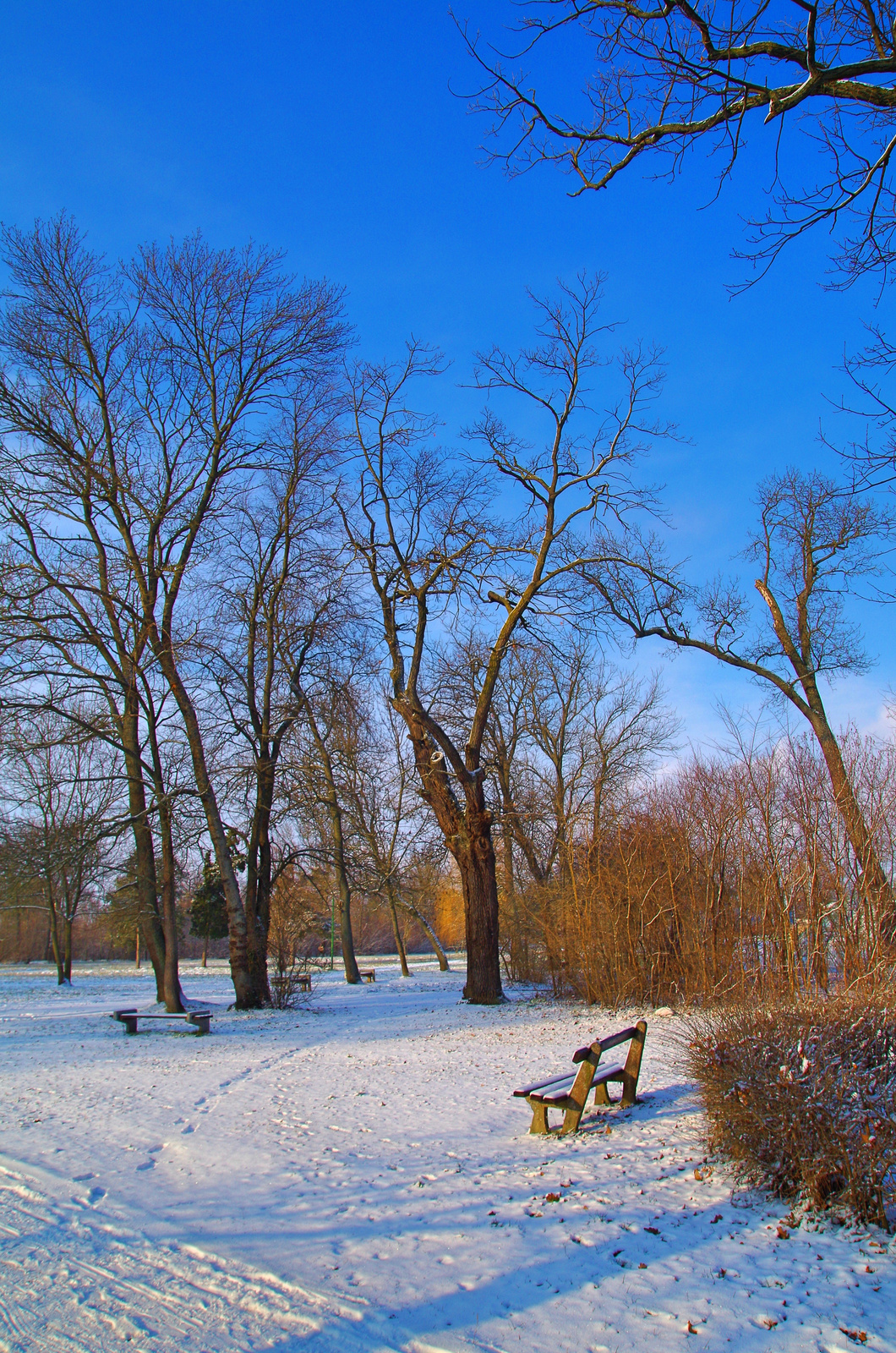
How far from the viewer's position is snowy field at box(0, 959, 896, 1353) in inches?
133

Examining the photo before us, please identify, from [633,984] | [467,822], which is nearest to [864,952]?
[633,984]

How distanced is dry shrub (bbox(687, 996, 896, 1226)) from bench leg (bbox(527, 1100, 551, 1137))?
4.32 feet

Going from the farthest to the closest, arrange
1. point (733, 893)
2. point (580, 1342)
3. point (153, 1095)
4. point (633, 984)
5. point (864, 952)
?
point (633, 984)
point (733, 893)
point (153, 1095)
point (864, 952)
point (580, 1342)

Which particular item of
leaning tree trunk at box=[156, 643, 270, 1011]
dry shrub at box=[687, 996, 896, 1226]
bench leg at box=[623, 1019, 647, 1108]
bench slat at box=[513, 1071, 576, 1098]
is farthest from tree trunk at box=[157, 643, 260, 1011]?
dry shrub at box=[687, 996, 896, 1226]

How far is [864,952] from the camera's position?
7.00 m

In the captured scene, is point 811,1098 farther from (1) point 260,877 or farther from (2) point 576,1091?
(1) point 260,877

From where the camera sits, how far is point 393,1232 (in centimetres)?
436

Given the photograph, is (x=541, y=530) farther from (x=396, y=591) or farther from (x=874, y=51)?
(x=874, y=51)

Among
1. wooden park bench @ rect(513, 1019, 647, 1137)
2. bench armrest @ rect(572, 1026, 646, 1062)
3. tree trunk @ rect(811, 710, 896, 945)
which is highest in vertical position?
tree trunk @ rect(811, 710, 896, 945)

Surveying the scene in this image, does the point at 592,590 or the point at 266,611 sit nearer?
the point at 592,590

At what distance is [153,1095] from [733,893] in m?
7.83

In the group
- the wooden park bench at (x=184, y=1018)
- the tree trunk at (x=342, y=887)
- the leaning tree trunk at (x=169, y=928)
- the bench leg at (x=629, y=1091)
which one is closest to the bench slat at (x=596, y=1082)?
the bench leg at (x=629, y=1091)

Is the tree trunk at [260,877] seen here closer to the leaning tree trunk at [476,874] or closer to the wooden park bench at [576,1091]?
the leaning tree trunk at [476,874]

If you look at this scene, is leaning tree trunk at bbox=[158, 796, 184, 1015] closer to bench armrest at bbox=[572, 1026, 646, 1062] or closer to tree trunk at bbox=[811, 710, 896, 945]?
bench armrest at bbox=[572, 1026, 646, 1062]
